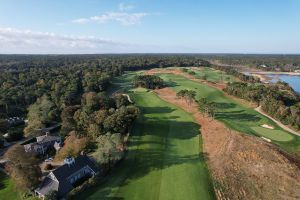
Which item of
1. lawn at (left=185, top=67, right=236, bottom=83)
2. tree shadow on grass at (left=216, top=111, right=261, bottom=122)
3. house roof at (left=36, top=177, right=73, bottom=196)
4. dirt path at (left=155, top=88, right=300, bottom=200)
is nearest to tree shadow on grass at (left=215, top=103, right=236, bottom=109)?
tree shadow on grass at (left=216, top=111, right=261, bottom=122)

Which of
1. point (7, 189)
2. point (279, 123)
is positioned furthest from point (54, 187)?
point (279, 123)

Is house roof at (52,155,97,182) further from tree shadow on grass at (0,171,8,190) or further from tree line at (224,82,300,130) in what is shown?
tree line at (224,82,300,130)

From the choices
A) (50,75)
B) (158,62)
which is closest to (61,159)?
(50,75)

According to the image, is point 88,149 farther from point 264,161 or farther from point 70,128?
point 264,161

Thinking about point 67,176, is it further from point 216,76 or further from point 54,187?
point 216,76

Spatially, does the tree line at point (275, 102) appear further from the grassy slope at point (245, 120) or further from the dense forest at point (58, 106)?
the dense forest at point (58, 106)
